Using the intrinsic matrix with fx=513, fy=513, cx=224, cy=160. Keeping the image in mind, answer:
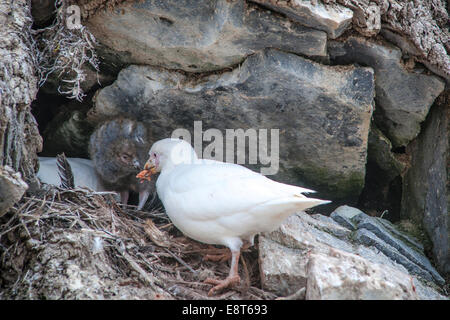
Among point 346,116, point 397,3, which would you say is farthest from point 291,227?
point 397,3

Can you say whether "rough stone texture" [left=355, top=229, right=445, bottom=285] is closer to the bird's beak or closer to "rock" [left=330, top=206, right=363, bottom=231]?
"rock" [left=330, top=206, right=363, bottom=231]

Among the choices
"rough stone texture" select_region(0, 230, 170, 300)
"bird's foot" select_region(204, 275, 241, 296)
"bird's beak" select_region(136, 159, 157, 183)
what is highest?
"bird's beak" select_region(136, 159, 157, 183)

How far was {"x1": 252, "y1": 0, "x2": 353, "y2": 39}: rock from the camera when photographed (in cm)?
362

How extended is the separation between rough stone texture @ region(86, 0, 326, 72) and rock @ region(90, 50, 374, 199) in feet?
0.45

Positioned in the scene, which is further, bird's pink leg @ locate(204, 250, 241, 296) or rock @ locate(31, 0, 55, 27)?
rock @ locate(31, 0, 55, 27)

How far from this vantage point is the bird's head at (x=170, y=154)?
432 centimetres

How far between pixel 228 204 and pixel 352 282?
952 mm

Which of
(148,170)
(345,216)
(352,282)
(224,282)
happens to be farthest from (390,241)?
(148,170)

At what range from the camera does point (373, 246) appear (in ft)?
13.1

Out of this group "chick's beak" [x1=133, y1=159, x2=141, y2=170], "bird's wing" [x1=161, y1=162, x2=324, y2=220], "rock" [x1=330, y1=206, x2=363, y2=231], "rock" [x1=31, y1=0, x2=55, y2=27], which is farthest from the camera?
"chick's beak" [x1=133, y1=159, x2=141, y2=170]

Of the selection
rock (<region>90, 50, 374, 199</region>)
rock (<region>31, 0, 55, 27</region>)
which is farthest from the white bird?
rock (<region>31, 0, 55, 27</region>)

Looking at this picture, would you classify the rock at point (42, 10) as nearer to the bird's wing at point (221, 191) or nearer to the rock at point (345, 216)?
the bird's wing at point (221, 191)

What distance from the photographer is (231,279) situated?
355 centimetres

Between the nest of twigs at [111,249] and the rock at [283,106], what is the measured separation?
0.92 metres
